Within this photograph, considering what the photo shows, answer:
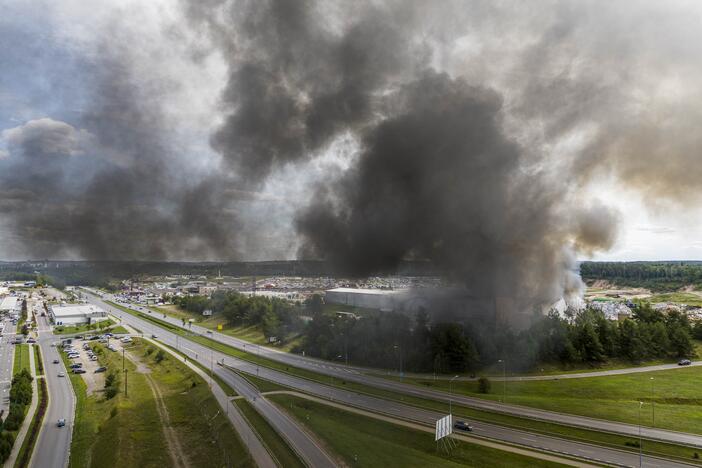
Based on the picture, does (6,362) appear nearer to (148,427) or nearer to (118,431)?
(118,431)

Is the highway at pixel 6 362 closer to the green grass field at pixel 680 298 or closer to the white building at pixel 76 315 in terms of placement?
the white building at pixel 76 315

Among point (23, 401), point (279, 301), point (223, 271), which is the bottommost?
point (23, 401)

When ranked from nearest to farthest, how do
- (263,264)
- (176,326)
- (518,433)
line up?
(518,433) → (263,264) → (176,326)

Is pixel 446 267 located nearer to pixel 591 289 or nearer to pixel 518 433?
pixel 518 433

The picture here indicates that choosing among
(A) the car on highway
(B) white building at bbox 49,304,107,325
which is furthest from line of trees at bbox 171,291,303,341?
(A) the car on highway

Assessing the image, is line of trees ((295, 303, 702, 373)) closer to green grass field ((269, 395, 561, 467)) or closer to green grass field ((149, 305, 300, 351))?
green grass field ((149, 305, 300, 351))

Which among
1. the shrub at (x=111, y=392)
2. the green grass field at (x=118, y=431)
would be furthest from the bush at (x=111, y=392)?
the green grass field at (x=118, y=431)

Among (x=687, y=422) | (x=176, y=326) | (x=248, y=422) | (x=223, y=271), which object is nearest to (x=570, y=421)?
(x=687, y=422)
